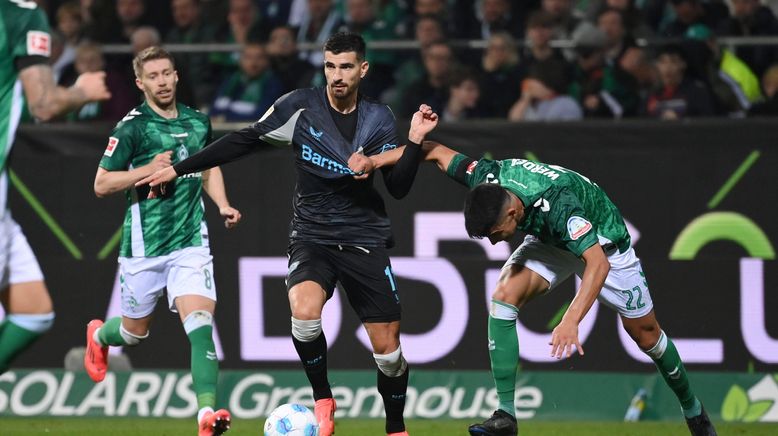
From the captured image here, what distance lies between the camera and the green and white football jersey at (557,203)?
7062mm

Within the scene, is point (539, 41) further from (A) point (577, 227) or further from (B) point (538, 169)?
(A) point (577, 227)

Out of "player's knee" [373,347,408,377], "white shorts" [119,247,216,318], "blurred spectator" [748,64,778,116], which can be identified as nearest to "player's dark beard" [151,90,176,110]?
"white shorts" [119,247,216,318]

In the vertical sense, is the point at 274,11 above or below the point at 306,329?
above

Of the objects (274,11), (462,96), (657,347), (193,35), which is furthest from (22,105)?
(274,11)

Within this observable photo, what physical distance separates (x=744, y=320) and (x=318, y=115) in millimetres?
3934

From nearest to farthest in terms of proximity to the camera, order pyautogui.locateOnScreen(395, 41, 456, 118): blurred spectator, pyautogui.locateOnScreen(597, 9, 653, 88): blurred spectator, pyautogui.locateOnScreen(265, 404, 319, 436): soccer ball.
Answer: pyautogui.locateOnScreen(265, 404, 319, 436): soccer ball → pyautogui.locateOnScreen(395, 41, 456, 118): blurred spectator → pyautogui.locateOnScreen(597, 9, 653, 88): blurred spectator

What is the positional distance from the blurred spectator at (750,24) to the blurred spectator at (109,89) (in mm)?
5302

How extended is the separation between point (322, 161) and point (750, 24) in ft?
18.3

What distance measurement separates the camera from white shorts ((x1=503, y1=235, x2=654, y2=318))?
7590mm

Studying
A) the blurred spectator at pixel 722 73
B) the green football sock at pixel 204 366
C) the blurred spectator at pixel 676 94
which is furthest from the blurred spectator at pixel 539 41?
the green football sock at pixel 204 366

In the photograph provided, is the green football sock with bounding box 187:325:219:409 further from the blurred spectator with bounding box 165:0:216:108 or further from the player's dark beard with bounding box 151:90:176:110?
the blurred spectator with bounding box 165:0:216:108

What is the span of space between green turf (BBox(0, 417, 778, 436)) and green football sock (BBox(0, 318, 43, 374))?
2300 millimetres

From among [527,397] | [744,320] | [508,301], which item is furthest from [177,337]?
[744,320]

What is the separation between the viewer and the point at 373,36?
12.0 m
